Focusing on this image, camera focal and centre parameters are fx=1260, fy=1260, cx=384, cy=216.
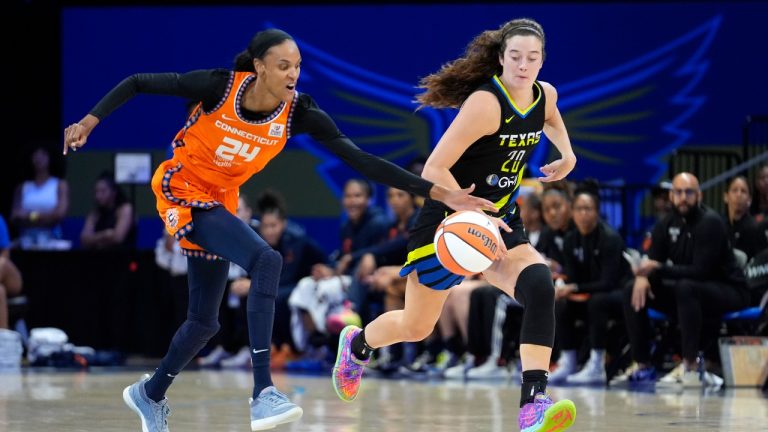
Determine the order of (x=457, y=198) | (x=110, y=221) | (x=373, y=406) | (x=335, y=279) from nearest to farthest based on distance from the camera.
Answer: (x=457, y=198) → (x=373, y=406) → (x=335, y=279) → (x=110, y=221)

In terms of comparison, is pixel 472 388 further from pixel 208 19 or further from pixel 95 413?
pixel 208 19

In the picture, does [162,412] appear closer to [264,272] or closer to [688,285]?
[264,272]

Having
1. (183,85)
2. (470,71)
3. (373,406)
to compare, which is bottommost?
(373,406)

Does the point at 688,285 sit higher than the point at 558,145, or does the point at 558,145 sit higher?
the point at 558,145

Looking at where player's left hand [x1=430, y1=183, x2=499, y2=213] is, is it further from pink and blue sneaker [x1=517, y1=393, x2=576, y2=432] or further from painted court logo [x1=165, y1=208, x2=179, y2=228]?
painted court logo [x1=165, y1=208, x2=179, y2=228]

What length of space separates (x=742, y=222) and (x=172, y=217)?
6007mm

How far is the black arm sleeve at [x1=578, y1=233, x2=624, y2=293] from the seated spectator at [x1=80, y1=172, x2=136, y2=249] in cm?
507

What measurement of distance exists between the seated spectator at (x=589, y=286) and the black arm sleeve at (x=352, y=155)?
15.9 feet

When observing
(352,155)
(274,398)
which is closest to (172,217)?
(352,155)

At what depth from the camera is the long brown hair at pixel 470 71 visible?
19.8ft

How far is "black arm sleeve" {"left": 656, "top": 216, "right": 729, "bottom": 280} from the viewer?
952 cm

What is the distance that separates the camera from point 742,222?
10.3 meters

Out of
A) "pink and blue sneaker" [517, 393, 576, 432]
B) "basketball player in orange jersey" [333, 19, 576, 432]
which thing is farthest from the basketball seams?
"pink and blue sneaker" [517, 393, 576, 432]


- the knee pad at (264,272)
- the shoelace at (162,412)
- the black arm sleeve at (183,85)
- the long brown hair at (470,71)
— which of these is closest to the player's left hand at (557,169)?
the long brown hair at (470,71)
